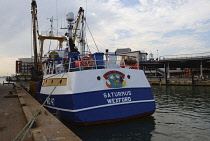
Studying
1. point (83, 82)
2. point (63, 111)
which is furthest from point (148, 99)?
point (63, 111)

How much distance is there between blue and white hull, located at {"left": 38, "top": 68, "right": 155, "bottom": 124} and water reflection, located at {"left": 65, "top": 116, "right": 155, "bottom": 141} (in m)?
0.36

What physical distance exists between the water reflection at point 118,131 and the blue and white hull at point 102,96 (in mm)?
363

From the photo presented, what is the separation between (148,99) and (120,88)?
77.2 inches

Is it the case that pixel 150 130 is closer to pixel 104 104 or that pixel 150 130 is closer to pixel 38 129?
pixel 104 104

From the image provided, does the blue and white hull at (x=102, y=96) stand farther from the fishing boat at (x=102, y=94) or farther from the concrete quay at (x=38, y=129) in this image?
the concrete quay at (x=38, y=129)

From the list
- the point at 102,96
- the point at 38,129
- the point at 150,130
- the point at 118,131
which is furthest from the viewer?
the point at 102,96

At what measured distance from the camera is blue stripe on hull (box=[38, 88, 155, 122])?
29.6 feet

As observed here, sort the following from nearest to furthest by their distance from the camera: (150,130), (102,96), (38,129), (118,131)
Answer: (38,129) → (118,131) → (150,130) → (102,96)

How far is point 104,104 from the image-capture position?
30.3 ft

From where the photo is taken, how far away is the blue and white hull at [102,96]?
908cm

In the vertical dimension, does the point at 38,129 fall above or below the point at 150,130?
above

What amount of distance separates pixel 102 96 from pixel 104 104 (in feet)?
1.34

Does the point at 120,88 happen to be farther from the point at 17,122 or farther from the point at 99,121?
the point at 17,122

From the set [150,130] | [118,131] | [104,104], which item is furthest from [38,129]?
[150,130]
